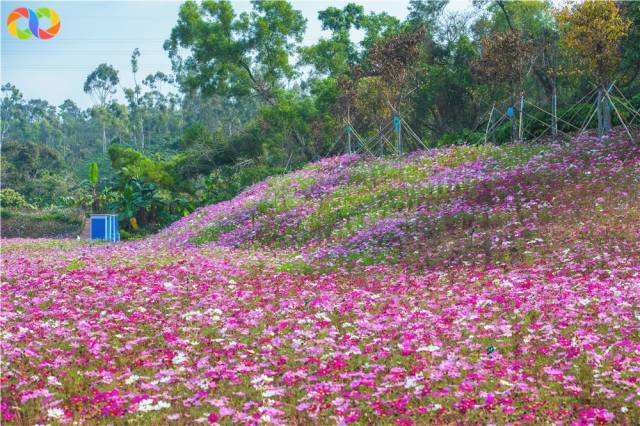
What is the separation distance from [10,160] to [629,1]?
59050mm

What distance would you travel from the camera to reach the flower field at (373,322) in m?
5.56

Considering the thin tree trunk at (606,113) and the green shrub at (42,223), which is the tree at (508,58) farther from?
the green shrub at (42,223)

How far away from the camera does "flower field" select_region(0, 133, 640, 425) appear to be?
18.2 ft

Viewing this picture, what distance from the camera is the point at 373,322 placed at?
318 inches

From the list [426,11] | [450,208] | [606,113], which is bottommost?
[450,208]

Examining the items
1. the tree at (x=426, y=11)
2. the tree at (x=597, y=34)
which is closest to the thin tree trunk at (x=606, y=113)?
the tree at (x=597, y=34)

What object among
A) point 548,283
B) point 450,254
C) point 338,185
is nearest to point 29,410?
point 548,283

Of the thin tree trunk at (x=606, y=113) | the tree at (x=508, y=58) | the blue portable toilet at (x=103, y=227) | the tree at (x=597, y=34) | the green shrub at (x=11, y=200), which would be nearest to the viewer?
the tree at (x=597, y=34)

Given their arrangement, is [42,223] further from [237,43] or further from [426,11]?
[426,11]

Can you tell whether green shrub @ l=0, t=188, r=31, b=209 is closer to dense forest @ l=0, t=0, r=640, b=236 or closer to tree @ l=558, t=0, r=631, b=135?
dense forest @ l=0, t=0, r=640, b=236

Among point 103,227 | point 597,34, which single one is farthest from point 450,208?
point 103,227

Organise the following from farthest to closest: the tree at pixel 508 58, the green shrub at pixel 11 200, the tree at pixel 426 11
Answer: the green shrub at pixel 11 200, the tree at pixel 426 11, the tree at pixel 508 58

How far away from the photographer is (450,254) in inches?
520

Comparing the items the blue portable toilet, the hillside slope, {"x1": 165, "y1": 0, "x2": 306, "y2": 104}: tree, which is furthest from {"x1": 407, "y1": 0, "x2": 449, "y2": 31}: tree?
the blue portable toilet
